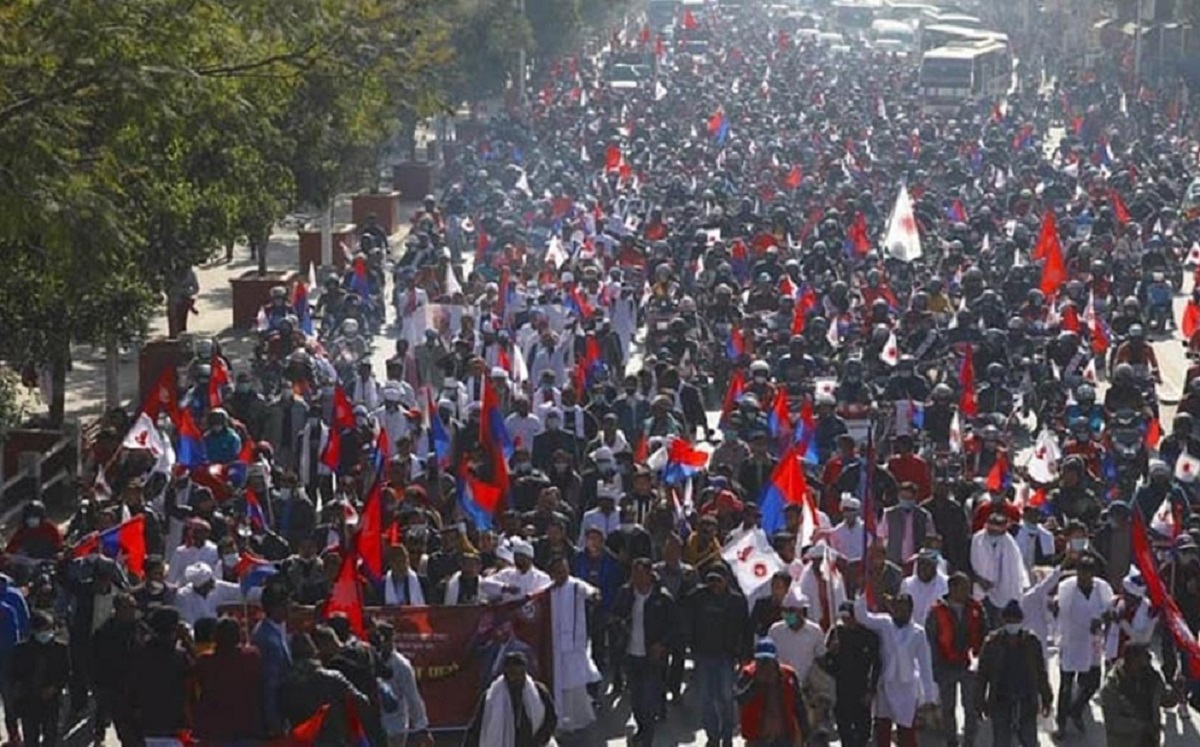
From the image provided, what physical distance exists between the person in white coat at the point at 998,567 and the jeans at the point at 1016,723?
1.72 m

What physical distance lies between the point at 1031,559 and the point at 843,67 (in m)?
68.6

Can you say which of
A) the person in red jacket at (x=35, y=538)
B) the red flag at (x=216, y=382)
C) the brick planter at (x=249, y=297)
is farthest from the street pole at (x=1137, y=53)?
the person in red jacket at (x=35, y=538)

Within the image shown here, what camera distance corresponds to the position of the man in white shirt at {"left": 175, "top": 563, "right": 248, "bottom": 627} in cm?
1617

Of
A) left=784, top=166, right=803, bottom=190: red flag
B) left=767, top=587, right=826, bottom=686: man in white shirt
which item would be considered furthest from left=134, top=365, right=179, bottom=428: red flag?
left=784, top=166, right=803, bottom=190: red flag

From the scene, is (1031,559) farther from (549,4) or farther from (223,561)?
(549,4)

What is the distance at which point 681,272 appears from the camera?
3306cm

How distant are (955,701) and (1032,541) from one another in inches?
80.1

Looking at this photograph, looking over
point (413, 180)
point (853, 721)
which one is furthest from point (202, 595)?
point (413, 180)

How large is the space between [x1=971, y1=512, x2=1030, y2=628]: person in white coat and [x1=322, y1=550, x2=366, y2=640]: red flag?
3.78 metres

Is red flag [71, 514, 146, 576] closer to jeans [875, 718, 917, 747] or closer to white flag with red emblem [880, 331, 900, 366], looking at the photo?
jeans [875, 718, 917, 747]

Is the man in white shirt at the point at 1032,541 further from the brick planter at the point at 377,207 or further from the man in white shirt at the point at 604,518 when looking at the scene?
the brick planter at the point at 377,207

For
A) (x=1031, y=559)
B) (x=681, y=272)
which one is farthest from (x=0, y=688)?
(x=681, y=272)

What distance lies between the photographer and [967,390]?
24203 millimetres

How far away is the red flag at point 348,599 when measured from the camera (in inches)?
603
